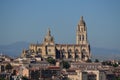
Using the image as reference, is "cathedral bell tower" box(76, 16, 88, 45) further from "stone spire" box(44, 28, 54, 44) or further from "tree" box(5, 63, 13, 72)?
"tree" box(5, 63, 13, 72)

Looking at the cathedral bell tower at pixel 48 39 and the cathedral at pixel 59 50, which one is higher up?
the cathedral bell tower at pixel 48 39

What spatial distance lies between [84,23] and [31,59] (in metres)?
17.0

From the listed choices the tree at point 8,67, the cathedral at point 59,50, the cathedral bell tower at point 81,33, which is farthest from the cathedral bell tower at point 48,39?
the tree at point 8,67

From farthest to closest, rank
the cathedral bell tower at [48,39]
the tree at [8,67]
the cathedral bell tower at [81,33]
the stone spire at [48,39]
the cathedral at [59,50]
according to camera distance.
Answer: the cathedral bell tower at [81,33]
the stone spire at [48,39]
the cathedral bell tower at [48,39]
the cathedral at [59,50]
the tree at [8,67]

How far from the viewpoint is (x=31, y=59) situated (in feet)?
295

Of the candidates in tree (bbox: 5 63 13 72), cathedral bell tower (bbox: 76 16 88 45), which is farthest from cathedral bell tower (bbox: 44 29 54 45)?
tree (bbox: 5 63 13 72)

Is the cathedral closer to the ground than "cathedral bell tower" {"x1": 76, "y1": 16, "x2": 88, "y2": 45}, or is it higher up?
closer to the ground

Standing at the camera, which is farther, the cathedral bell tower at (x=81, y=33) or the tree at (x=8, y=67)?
the cathedral bell tower at (x=81, y=33)

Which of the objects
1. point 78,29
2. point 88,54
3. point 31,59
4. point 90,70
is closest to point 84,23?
point 78,29

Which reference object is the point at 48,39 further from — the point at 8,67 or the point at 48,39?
the point at 8,67

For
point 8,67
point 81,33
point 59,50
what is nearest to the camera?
point 8,67

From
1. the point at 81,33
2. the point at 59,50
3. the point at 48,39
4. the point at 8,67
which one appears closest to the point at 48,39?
the point at 48,39

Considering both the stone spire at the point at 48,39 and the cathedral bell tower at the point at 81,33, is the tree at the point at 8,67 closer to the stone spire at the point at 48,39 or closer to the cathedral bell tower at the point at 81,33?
the stone spire at the point at 48,39

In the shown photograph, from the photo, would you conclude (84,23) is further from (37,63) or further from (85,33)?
(37,63)
